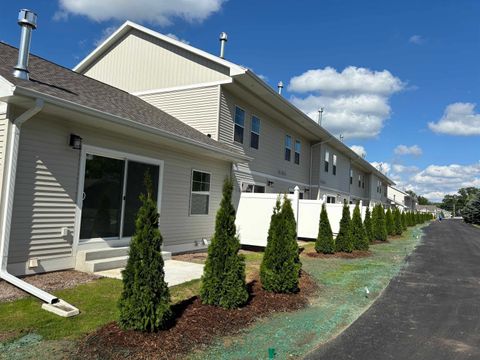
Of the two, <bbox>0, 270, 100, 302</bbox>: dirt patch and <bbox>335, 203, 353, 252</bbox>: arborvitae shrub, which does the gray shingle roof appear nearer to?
<bbox>0, 270, 100, 302</bbox>: dirt patch

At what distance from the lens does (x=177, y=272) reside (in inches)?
325

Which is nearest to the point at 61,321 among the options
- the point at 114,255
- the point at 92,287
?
the point at 92,287

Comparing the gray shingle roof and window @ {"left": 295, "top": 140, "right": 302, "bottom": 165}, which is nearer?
the gray shingle roof

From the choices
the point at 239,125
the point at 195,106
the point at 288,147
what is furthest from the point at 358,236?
the point at 195,106

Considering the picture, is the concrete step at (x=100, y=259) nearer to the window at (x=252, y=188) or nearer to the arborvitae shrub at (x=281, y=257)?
the arborvitae shrub at (x=281, y=257)

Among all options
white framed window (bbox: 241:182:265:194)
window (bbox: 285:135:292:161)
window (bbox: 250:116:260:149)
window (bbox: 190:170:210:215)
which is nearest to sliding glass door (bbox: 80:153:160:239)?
window (bbox: 190:170:210:215)

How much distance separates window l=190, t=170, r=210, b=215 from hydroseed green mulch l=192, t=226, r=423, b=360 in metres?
3.62

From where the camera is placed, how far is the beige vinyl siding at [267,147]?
1374 cm

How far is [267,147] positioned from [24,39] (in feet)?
35.8

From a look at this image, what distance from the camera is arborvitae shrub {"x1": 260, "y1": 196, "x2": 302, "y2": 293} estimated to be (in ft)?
22.5

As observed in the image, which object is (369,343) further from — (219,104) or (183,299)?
(219,104)

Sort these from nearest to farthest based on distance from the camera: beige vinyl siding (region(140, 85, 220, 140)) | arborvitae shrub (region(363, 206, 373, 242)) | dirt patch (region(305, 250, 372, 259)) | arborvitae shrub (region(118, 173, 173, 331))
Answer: arborvitae shrub (region(118, 173, 173, 331)) < dirt patch (region(305, 250, 372, 259)) < beige vinyl siding (region(140, 85, 220, 140)) < arborvitae shrub (region(363, 206, 373, 242))

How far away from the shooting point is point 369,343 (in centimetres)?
484

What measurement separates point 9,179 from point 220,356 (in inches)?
Answer: 184
